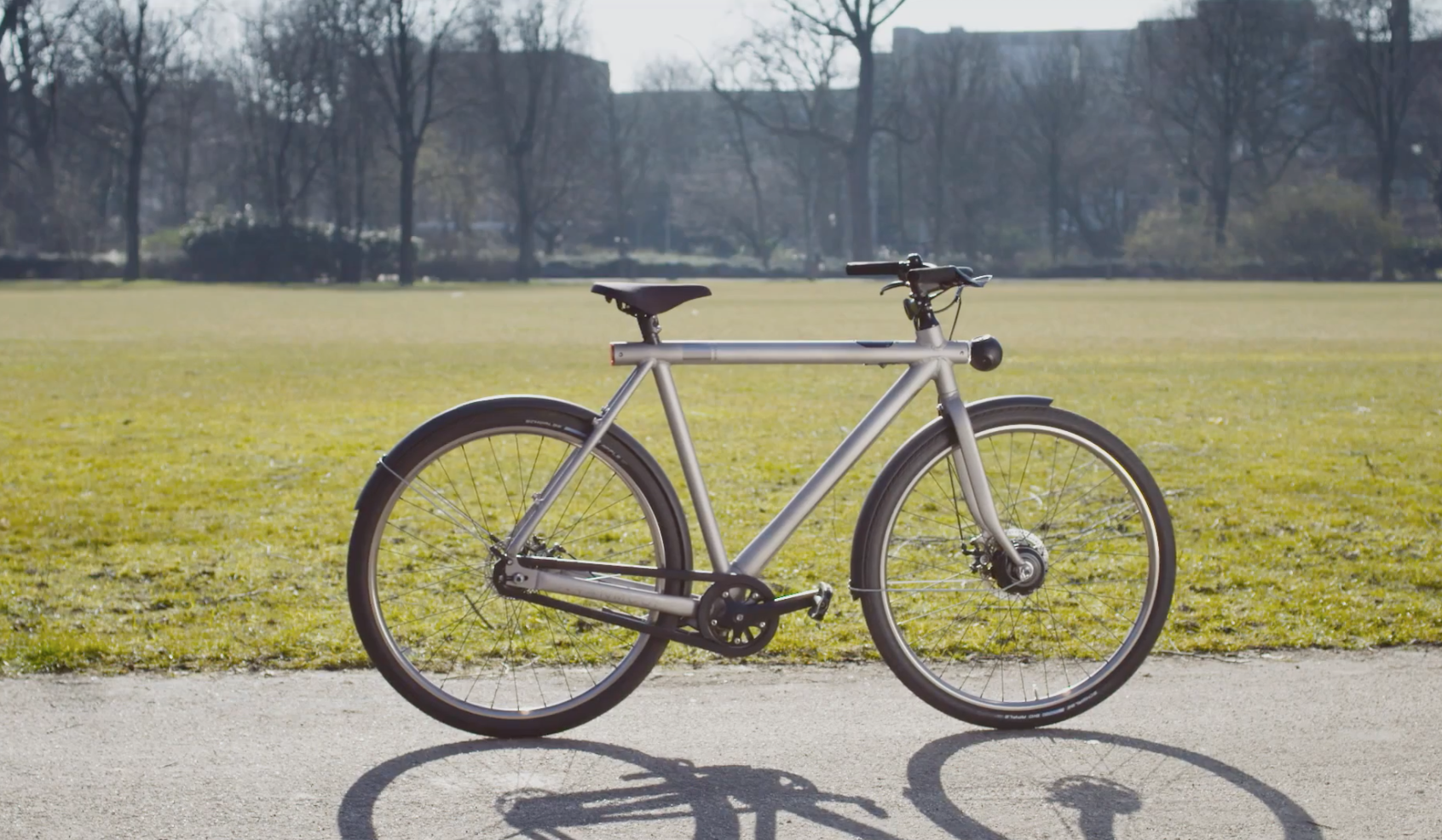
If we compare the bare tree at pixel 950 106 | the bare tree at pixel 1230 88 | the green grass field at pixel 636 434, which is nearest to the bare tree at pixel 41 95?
the bare tree at pixel 950 106

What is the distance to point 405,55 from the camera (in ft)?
220

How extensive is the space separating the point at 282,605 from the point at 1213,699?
330 cm

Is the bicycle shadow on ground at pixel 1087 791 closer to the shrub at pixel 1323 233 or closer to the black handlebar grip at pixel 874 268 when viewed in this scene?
the black handlebar grip at pixel 874 268

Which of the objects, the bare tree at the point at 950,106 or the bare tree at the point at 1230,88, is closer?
the bare tree at the point at 1230,88

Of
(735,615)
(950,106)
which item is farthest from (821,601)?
(950,106)

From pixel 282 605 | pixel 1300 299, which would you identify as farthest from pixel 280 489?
pixel 1300 299

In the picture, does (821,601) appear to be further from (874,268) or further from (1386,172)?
(1386,172)

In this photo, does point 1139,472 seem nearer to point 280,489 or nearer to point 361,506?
point 361,506

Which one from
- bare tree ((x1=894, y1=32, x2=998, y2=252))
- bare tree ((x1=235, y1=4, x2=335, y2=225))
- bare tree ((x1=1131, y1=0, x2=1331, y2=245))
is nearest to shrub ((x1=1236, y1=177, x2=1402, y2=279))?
bare tree ((x1=1131, y1=0, x2=1331, y2=245))

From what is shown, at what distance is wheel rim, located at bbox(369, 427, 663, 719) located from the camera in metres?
4.27

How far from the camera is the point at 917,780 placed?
3965mm

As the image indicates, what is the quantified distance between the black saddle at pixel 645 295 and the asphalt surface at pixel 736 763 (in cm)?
111

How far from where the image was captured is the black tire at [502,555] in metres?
4.18

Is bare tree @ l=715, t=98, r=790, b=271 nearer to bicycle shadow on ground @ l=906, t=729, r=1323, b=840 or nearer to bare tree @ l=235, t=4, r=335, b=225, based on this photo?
bare tree @ l=235, t=4, r=335, b=225
